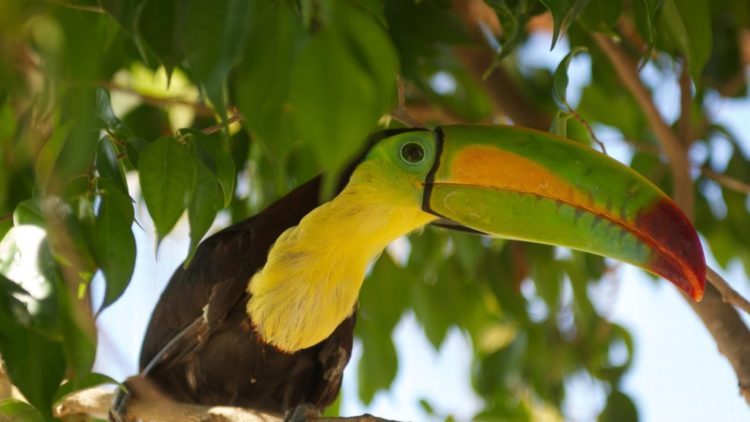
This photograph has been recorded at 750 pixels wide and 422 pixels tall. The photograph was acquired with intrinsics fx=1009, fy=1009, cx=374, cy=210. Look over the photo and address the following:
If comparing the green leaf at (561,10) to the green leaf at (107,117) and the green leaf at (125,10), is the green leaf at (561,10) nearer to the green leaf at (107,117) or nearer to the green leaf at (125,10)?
the green leaf at (125,10)

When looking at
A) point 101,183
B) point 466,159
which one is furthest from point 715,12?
point 101,183

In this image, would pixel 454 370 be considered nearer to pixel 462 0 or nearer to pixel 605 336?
pixel 605 336

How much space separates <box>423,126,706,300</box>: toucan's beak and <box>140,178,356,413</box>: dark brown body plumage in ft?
1.34

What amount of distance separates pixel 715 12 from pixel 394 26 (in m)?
1.20

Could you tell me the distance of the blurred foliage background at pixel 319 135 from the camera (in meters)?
1.06

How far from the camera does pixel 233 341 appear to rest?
2.48 metres

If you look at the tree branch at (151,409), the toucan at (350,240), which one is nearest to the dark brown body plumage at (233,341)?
the toucan at (350,240)

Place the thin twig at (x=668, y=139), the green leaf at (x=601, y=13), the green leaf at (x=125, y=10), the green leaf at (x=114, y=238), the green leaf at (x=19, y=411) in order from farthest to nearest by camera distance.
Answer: the thin twig at (x=668, y=139)
the green leaf at (x=601, y=13)
the green leaf at (x=19, y=411)
the green leaf at (x=114, y=238)
the green leaf at (x=125, y=10)

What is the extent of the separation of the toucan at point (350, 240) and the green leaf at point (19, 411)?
2.48ft

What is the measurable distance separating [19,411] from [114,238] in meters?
0.35

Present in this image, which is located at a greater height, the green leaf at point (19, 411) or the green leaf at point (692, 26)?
the green leaf at point (692, 26)

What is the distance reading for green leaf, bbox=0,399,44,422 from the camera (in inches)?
64.6

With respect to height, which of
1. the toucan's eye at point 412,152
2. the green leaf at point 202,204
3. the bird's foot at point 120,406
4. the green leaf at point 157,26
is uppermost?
the green leaf at point 157,26

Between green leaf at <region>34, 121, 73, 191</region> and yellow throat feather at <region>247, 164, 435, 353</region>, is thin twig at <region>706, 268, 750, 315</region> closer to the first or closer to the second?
yellow throat feather at <region>247, 164, 435, 353</region>
